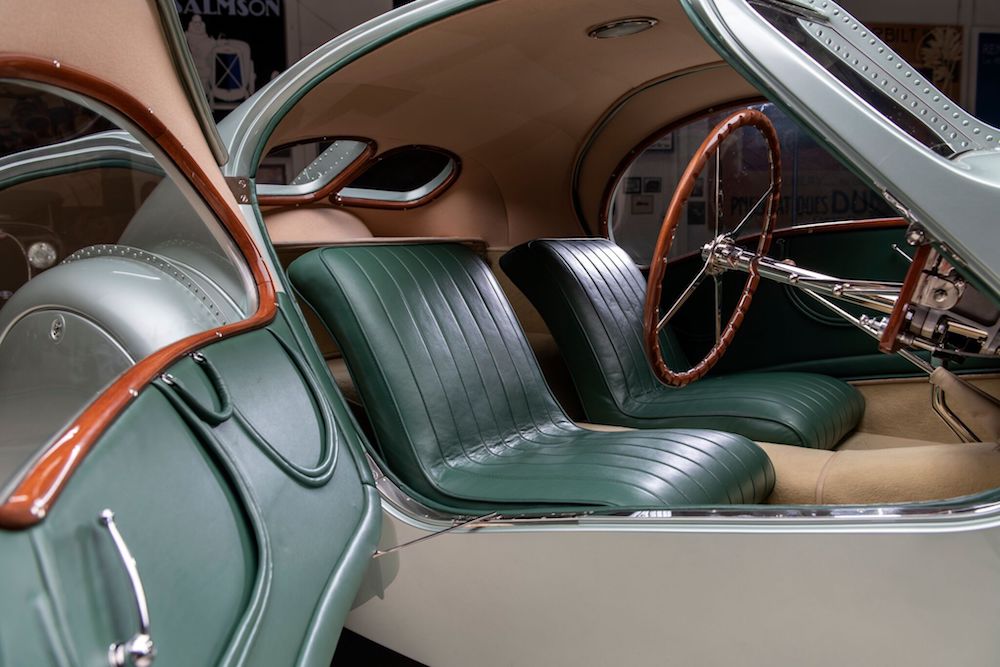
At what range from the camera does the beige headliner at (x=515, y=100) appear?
1.96 metres

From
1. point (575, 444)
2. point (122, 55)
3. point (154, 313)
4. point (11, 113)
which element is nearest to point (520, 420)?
point (575, 444)

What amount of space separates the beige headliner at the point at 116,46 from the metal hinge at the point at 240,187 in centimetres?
16

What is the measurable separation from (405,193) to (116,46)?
1975 mm

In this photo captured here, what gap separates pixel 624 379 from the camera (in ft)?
8.61

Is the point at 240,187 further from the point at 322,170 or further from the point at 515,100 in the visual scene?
the point at 322,170

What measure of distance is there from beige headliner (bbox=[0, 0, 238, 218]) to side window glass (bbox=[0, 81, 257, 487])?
6cm

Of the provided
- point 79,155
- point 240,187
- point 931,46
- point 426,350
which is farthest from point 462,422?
point 931,46

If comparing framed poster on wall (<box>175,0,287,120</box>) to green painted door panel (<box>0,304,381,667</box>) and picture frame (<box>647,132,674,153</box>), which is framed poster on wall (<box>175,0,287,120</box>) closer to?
picture frame (<box>647,132,674,153</box>)

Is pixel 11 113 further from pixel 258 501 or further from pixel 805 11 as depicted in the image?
pixel 805 11

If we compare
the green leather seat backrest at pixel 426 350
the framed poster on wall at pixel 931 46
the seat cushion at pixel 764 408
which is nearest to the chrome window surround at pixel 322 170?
the green leather seat backrest at pixel 426 350

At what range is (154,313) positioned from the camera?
4.19 ft

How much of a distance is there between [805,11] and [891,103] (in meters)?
0.31

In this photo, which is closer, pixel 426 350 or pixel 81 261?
pixel 81 261

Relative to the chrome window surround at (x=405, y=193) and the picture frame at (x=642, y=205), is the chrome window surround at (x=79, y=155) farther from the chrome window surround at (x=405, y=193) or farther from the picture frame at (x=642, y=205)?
the picture frame at (x=642, y=205)
